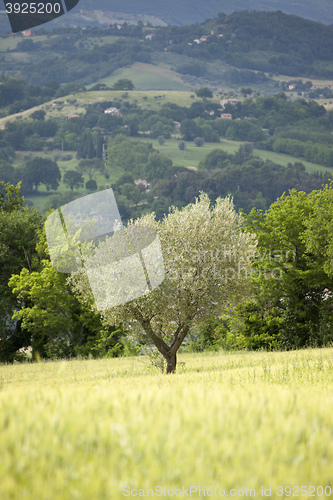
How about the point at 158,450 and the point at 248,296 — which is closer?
the point at 158,450

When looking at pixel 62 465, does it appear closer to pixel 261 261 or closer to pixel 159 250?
pixel 159 250

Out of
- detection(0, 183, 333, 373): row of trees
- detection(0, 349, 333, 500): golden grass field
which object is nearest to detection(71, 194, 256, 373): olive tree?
detection(0, 183, 333, 373): row of trees

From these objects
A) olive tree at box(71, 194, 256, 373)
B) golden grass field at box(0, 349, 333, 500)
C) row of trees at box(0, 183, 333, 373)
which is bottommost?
row of trees at box(0, 183, 333, 373)

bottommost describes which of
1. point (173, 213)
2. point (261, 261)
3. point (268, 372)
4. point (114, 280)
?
point (261, 261)

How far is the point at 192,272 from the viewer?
18656 mm

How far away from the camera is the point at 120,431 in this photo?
14.4 feet

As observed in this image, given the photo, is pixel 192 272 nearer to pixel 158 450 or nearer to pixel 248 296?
pixel 248 296

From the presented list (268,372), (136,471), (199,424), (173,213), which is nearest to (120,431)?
(136,471)

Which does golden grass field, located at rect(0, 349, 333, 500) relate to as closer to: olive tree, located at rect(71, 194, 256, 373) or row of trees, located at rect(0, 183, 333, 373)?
olive tree, located at rect(71, 194, 256, 373)

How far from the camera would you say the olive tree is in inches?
739

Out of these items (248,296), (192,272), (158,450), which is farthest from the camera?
(248,296)

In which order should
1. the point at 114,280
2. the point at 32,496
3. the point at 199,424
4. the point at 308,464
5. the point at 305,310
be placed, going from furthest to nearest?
the point at 305,310
the point at 114,280
the point at 199,424
the point at 308,464
the point at 32,496

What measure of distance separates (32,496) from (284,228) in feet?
137

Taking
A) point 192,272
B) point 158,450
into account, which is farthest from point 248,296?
point 158,450
